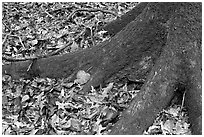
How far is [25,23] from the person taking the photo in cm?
630

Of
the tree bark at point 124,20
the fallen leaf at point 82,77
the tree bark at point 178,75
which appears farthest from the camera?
the tree bark at point 124,20

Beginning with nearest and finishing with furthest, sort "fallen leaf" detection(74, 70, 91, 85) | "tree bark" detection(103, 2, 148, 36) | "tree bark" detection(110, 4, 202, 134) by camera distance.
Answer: "tree bark" detection(110, 4, 202, 134) → "fallen leaf" detection(74, 70, 91, 85) → "tree bark" detection(103, 2, 148, 36)

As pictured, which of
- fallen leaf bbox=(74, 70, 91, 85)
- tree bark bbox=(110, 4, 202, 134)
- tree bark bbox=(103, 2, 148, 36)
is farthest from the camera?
tree bark bbox=(103, 2, 148, 36)

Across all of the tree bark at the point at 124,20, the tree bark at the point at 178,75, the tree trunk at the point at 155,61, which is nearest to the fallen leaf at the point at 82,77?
the tree trunk at the point at 155,61

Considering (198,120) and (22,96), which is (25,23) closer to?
(22,96)

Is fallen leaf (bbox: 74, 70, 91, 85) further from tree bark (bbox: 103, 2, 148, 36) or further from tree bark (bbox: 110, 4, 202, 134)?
tree bark (bbox: 103, 2, 148, 36)

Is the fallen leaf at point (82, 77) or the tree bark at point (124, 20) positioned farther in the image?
the tree bark at point (124, 20)

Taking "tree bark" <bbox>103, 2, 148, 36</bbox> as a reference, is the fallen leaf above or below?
below

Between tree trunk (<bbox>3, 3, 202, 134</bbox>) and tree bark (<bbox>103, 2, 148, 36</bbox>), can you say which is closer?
tree trunk (<bbox>3, 3, 202, 134</bbox>)

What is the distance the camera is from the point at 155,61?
415 centimetres

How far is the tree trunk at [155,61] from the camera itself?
12.1 feet

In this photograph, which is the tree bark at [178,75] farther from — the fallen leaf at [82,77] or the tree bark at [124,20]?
the tree bark at [124,20]

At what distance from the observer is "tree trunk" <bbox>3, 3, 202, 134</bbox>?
3676 millimetres

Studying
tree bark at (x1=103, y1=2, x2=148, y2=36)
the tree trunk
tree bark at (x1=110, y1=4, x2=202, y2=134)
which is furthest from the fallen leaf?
tree bark at (x1=103, y1=2, x2=148, y2=36)
